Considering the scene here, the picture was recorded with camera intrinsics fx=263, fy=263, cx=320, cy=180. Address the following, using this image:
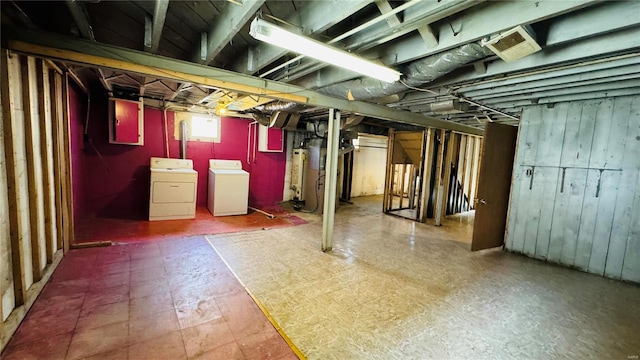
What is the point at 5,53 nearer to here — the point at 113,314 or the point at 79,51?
the point at 79,51

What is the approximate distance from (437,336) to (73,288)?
3.28 metres

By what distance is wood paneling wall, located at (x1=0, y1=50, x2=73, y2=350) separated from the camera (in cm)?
191

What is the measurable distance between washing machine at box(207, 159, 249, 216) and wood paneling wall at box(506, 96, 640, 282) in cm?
485

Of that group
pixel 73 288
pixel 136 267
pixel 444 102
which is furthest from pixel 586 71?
pixel 73 288

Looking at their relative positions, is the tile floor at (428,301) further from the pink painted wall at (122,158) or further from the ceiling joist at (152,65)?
the pink painted wall at (122,158)

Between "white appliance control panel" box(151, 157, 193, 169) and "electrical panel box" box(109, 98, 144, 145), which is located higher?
"electrical panel box" box(109, 98, 144, 145)

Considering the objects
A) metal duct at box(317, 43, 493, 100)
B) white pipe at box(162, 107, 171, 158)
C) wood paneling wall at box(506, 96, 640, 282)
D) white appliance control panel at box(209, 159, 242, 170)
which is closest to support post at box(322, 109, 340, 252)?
metal duct at box(317, 43, 493, 100)

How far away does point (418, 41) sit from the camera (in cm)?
216

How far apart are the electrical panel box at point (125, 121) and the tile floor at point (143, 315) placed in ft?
7.88

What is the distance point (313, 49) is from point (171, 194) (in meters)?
4.08

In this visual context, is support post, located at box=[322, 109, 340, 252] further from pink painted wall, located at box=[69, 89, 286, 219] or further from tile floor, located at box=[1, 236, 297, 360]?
pink painted wall, located at box=[69, 89, 286, 219]

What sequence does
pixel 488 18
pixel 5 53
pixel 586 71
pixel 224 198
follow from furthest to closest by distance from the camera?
pixel 224 198 → pixel 586 71 → pixel 5 53 → pixel 488 18

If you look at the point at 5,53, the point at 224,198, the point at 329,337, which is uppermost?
Result: the point at 5,53

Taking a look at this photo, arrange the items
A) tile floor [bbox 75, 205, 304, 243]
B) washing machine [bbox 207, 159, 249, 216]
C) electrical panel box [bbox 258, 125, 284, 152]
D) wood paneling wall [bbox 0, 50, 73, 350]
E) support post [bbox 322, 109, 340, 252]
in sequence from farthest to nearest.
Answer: electrical panel box [bbox 258, 125, 284, 152], washing machine [bbox 207, 159, 249, 216], tile floor [bbox 75, 205, 304, 243], support post [bbox 322, 109, 340, 252], wood paneling wall [bbox 0, 50, 73, 350]
